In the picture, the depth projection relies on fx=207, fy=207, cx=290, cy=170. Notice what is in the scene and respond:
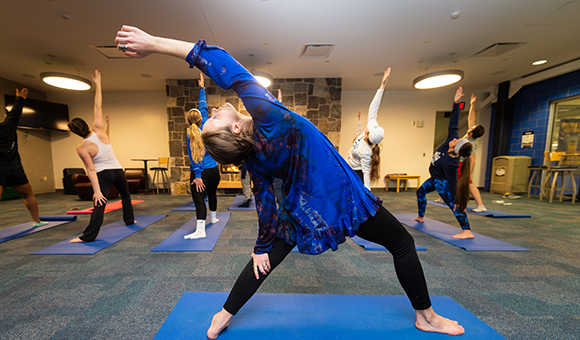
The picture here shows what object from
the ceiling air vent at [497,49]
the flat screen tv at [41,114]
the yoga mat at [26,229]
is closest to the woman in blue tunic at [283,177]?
the yoga mat at [26,229]

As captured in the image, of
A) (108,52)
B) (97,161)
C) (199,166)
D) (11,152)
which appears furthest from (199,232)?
(108,52)

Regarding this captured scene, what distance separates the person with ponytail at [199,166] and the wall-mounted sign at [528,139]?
880 cm

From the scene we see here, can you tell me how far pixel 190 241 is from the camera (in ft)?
7.96

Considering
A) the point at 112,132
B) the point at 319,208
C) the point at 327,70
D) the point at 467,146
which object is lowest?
the point at 319,208

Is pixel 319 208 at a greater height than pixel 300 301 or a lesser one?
greater

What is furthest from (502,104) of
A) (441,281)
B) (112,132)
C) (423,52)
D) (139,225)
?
(112,132)

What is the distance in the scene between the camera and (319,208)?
0.86 m

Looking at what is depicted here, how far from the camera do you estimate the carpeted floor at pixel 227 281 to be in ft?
4.03

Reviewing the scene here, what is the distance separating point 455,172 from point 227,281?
2.77 metres

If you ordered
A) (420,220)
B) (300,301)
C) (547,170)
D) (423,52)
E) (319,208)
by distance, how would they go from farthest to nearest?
(547,170) < (423,52) < (420,220) < (300,301) < (319,208)

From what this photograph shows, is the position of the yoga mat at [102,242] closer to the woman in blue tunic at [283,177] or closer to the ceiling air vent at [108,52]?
the woman in blue tunic at [283,177]

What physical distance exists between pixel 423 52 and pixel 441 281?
4.81 m

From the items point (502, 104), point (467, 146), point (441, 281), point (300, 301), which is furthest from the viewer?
point (502, 104)

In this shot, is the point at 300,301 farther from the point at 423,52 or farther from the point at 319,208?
the point at 423,52
